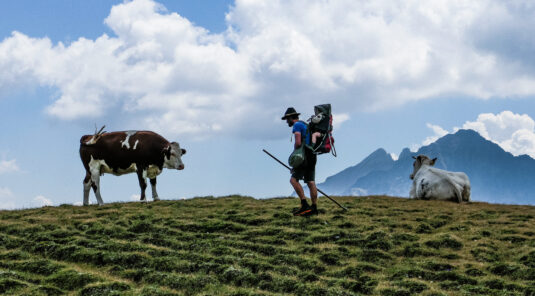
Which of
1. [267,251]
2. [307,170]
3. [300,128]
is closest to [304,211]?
[307,170]

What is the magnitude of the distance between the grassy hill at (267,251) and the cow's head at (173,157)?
4729 millimetres

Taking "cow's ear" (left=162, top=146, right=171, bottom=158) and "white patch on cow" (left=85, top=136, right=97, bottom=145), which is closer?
"white patch on cow" (left=85, top=136, right=97, bottom=145)

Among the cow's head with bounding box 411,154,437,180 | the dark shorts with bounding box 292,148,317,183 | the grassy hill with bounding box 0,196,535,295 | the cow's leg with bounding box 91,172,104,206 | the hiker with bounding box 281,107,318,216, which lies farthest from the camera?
the cow's head with bounding box 411,154,437,180

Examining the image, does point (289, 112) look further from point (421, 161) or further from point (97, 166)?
point (421, 161)

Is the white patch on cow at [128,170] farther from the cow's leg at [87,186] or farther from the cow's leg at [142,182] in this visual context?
the cow's leg at [87,186]

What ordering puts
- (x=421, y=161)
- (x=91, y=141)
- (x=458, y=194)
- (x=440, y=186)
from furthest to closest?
(x=421, y=161) < (x=91, y=141) < (x=440, y=186) < (x=458, y=194)

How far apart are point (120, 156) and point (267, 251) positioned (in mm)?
12870

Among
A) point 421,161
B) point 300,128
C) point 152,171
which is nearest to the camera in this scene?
point 300,128

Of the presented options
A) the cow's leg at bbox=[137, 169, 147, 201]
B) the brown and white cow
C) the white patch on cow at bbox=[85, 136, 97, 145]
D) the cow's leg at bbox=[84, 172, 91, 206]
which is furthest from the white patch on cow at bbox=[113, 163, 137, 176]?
the white patch on cow at bbox=[85, 136, 97, 145]

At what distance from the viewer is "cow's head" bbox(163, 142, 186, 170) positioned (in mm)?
26188

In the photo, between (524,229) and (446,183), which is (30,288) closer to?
(524,229)

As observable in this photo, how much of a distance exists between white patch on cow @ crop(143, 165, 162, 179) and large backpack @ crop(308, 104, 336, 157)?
10.4 meters

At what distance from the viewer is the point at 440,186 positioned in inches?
987

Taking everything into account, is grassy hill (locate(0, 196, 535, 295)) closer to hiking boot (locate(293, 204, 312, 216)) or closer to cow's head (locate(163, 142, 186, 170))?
hiking boot (locate(293, 204, 312, 216))
